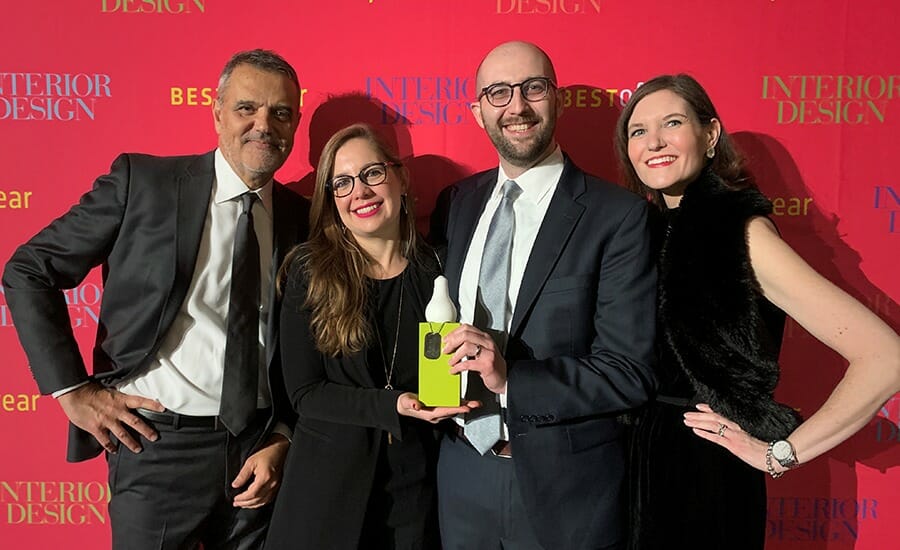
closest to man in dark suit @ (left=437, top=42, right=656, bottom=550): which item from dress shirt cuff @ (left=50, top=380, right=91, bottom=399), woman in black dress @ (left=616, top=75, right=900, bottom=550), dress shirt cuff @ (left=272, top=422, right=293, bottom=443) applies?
woman in black dress @ (left=616, top=75, right=900, bottom=550)

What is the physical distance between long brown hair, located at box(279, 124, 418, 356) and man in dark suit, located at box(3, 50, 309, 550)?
190mm

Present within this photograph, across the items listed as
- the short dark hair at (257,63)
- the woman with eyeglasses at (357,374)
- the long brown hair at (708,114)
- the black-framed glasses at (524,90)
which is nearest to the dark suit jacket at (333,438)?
the woman with eyeglasses at (357,374)

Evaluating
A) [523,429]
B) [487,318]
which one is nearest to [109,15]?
[487,318]

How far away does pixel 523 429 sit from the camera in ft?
5.06

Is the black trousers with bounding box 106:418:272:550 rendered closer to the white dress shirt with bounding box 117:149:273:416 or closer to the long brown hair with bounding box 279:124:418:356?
the white dress shirt with bounding box 117:149:273:416

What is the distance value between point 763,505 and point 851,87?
154 centimetres

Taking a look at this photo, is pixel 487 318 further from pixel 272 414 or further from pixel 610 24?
pixel 610 24

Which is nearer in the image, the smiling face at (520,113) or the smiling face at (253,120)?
the smiling face at (520,113)

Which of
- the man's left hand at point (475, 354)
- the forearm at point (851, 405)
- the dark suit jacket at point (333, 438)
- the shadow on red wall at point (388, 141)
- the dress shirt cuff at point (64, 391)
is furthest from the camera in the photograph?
the shadow on red wall at point (388, 141)

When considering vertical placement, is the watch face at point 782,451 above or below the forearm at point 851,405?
below

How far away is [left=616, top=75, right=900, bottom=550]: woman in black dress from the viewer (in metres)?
1.54

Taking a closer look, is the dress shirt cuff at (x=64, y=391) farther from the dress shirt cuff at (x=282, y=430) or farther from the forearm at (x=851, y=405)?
the forearm at (x=851, y=405)

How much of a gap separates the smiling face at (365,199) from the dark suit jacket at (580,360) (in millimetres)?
456

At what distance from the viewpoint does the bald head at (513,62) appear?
171cm
